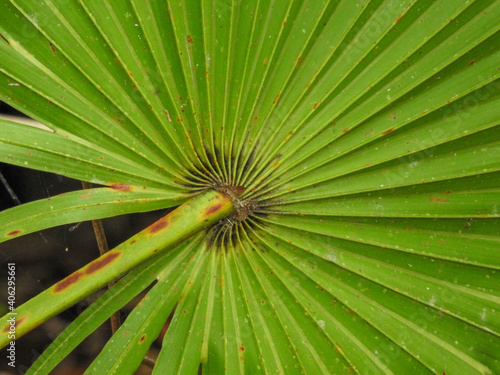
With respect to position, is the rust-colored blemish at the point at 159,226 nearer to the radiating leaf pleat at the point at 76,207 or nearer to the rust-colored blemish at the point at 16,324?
the radiating leaf pleat at the point at 76,207

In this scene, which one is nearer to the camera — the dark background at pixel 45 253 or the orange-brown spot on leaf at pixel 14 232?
the orange-brown spot on leaf at pixel 14 232

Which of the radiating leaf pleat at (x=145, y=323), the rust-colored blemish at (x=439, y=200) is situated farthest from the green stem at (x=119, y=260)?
the rust-colored blemish at (x=439, y=200)

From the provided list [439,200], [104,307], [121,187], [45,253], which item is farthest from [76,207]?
[439,200]

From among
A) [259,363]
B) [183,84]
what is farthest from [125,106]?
[259,363]

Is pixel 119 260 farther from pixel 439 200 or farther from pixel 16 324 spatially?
pixel 439 200

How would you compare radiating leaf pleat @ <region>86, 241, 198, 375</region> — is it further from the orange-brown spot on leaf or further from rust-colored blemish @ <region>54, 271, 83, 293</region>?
the orange-brown spot on leaf

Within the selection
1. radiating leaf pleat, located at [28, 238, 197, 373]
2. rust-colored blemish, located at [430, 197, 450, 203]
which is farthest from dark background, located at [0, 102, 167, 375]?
rust-colored blemish, located at [430, 197, 450, 203]

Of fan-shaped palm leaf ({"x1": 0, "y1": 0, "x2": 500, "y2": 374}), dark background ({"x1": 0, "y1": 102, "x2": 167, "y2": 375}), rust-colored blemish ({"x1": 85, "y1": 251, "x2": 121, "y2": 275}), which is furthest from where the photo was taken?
dark background ({"x1": 0, "y1": 102, "x2": 167, "y2": 375})
